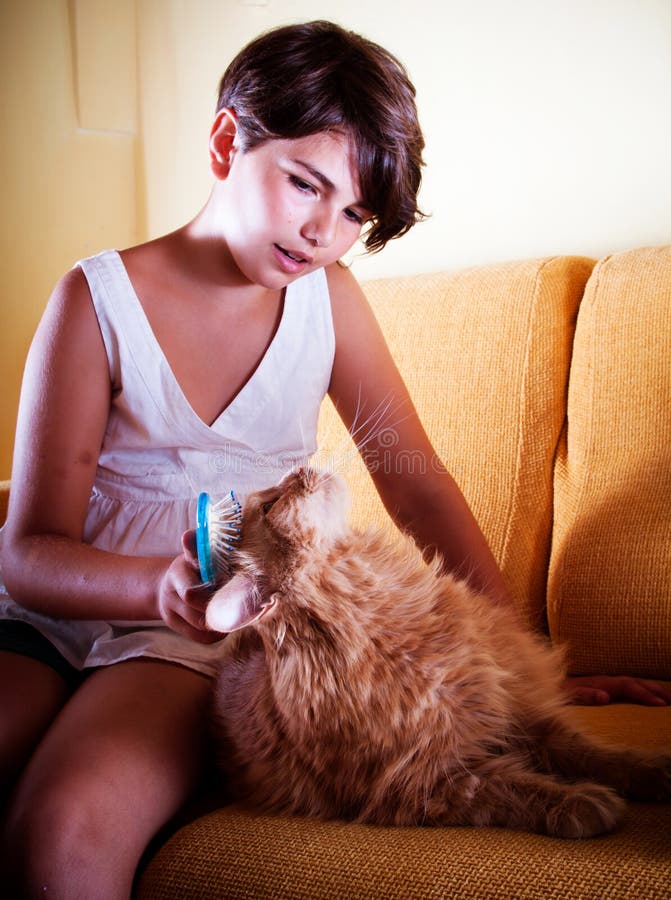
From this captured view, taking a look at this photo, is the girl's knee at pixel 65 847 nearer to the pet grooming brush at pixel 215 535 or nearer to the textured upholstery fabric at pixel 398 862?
the textured upholstery fabric at pixel 398 862

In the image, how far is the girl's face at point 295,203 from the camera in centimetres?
109

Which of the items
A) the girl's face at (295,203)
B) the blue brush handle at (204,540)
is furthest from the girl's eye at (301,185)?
the blue brush handle at (204,540)

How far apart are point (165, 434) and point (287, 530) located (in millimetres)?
409

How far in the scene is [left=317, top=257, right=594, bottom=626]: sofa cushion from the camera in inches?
59.3

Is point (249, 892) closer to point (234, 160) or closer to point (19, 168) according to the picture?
point (234, 160)

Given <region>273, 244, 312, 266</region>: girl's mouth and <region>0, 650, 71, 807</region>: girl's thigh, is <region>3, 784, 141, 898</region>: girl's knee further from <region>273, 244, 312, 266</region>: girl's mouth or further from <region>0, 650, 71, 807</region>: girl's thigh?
<region>273, 244, 312, 266</region>: girl's mouth

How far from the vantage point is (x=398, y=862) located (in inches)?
29.0

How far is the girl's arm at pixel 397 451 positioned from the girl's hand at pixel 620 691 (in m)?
0.19

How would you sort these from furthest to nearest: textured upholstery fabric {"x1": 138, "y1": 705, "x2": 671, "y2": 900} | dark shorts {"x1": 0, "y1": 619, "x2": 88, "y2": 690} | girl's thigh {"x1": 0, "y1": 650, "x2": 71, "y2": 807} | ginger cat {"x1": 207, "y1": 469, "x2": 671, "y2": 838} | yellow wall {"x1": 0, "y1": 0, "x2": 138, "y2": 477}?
yellow wall {"x1": 0, "y1": 0, "x2": 138, "y2": 477} → dark shorts {"x1": 0, "y1": 619, "x2": 88, "y2": 690} → girl's thigh {"x1": 0, "y1": 650, "x2": 71, "y2": 807} → ginger cat {"x1": 207, "y1": 469, "x2": 671, "y2": 838} → textured upholstery fabric {"x1": 138, "y1": 705, "x2": 671, "y2": 900}

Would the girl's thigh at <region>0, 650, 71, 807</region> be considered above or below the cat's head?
below

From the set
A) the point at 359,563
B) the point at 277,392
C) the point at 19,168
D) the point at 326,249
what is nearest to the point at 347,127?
the point at 326,249

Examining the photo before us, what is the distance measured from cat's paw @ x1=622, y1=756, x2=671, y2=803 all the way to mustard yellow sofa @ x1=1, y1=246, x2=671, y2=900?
0.02 m

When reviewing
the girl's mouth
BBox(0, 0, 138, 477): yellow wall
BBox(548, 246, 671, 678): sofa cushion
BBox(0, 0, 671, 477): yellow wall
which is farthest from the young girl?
BBox(0, 0, 138, 477): yellow wall

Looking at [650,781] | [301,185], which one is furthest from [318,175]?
[650,781]
